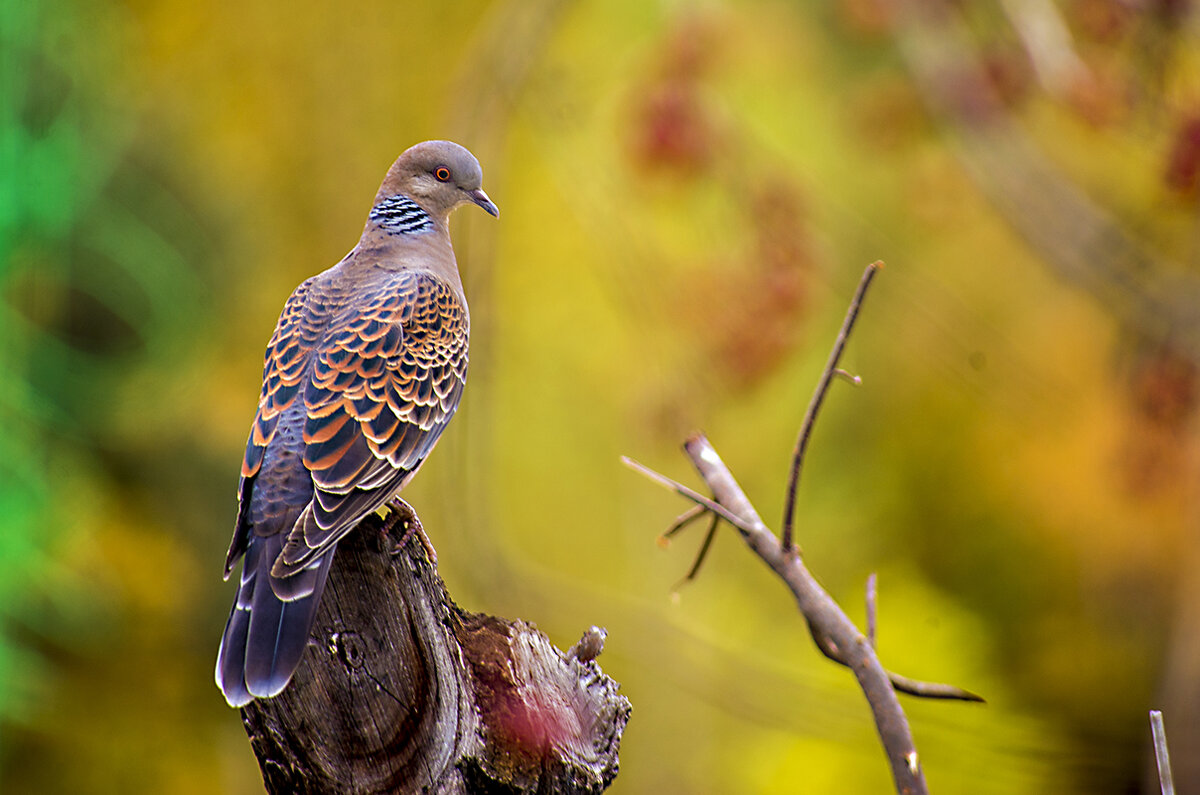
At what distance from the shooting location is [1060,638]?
5891mm

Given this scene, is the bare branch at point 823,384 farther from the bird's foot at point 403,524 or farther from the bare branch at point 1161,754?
the bird's foot at point 403,524

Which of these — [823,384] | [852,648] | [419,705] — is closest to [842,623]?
[852,648]

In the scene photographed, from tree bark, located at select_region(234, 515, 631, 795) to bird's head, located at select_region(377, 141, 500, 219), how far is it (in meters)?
1.02

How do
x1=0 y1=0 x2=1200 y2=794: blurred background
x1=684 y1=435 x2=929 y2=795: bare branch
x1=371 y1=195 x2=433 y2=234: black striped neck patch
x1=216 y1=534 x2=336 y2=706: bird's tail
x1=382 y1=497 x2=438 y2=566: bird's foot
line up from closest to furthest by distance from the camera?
x1=684 y1=435 x2=929 y2=795: bare branch → x1=216 y1=534 x2=336 y2=706: bird's tail → x1=382 y1=497 x2=438 y2=566: bird's foot → x1=371 y1=195 x2=433 y2=234: black striped neck patch → x1=0 y1=0 x2=1200 y2=794: blurred background

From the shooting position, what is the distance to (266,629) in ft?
4.82

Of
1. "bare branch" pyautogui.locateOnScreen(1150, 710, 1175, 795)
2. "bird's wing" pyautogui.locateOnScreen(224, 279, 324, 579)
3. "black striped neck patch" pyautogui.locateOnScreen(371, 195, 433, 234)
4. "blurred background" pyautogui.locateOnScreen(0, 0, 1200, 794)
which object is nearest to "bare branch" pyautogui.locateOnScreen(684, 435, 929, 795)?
"bare branch" pyautogui.locateOnScreen(1150, 710, 1175, 795)

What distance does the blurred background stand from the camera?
10.3ft

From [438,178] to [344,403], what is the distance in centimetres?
74

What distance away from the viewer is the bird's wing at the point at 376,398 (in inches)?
67.2

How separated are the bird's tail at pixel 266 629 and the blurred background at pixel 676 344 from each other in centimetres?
121

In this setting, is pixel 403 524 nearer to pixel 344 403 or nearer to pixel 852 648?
pixel 344 403

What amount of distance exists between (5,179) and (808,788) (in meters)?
4.77

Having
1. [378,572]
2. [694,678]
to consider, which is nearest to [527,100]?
[378,572]

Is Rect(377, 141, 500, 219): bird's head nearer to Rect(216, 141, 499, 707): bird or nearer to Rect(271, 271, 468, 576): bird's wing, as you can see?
Rect(216, 141, 499, 707): bird
